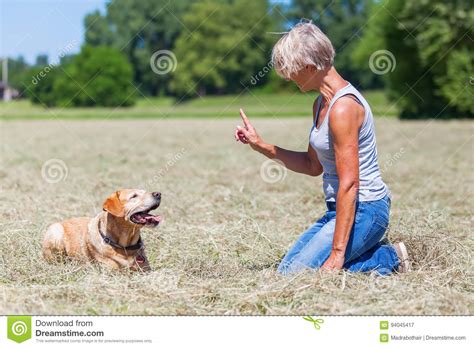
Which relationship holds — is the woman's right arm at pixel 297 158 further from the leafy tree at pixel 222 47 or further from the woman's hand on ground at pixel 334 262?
the leafy tree at pixel 222 47

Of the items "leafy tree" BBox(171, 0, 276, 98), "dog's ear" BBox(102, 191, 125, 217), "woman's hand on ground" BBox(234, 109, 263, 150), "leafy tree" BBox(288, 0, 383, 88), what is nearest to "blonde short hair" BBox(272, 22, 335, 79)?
"woman's hand on ground" BBox(234, 109, 263, 150)

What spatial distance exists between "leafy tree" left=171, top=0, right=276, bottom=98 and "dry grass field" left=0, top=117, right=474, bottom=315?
58.0 meters

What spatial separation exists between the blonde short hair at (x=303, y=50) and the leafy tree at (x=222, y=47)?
215 feet

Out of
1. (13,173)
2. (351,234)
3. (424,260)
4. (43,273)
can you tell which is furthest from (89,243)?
(13,173)

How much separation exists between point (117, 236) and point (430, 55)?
3112cm

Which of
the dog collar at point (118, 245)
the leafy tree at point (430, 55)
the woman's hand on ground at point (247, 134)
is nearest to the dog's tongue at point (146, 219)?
the dog collar at point (118, 245)

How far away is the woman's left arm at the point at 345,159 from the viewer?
468 cm

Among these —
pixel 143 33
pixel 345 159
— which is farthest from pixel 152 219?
pixel 143 33

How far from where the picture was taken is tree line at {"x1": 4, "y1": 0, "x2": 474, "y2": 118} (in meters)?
32.3

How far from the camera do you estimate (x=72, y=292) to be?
454cm

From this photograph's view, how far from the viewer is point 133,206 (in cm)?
521

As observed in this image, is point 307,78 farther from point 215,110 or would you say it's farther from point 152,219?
point 215,110

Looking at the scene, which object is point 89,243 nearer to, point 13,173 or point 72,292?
point 72,292

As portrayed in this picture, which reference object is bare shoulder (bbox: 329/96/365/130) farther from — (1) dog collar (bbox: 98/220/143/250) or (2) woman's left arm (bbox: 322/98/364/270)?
(1) dog collar (bbox: 98/220/143/250)
